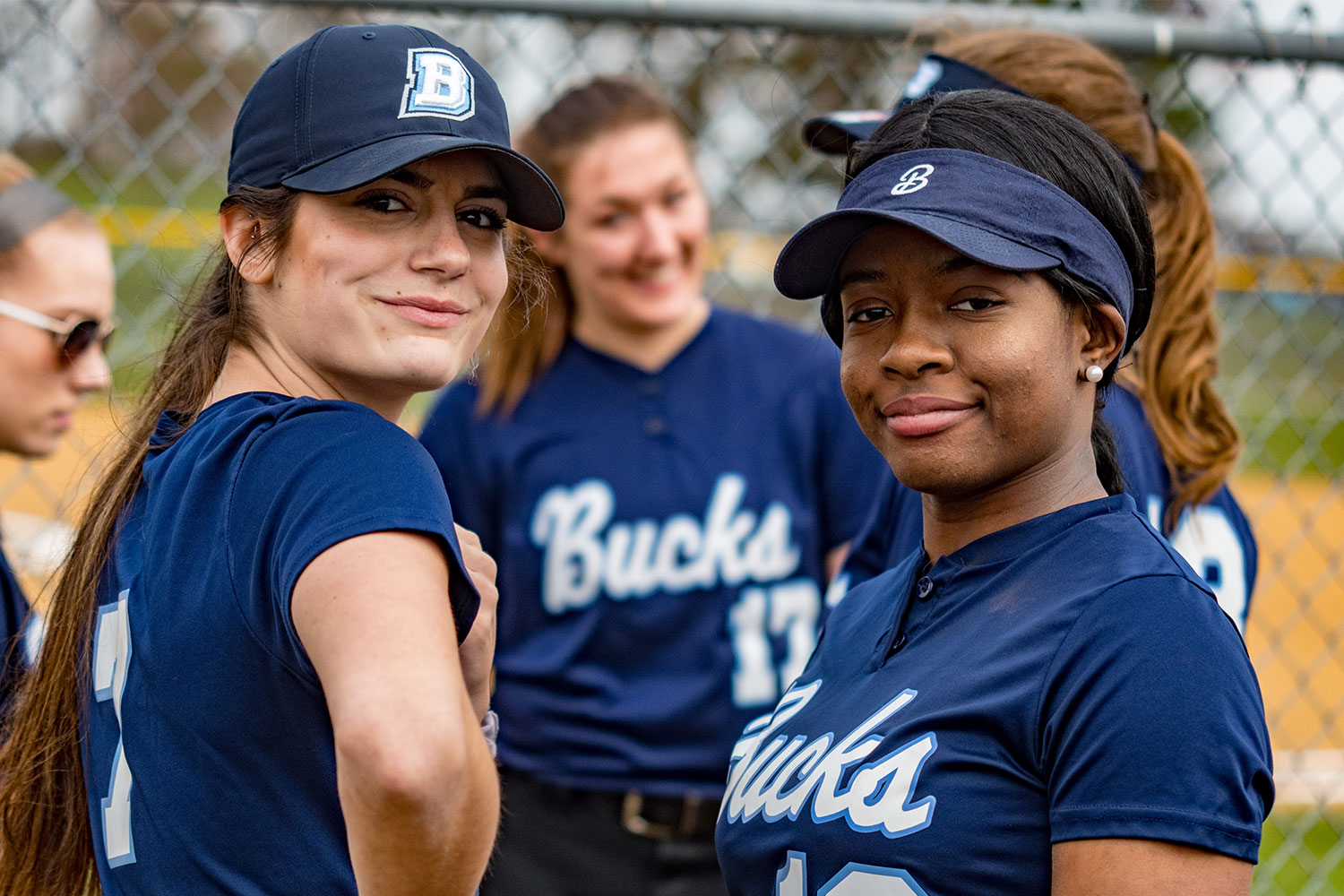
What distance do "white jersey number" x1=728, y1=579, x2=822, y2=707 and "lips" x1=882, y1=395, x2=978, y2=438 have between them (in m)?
1.28

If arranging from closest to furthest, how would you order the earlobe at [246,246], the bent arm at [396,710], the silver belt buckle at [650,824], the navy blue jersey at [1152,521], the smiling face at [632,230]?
the bent arm at [396,710]
the earlobe at [246,246]
the navy blue jersey at [1152,521]
the silver belt buckle at [650,824]
the smiling face at [632,230]

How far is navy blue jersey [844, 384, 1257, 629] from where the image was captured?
173cm

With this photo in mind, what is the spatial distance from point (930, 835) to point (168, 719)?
0.76 m

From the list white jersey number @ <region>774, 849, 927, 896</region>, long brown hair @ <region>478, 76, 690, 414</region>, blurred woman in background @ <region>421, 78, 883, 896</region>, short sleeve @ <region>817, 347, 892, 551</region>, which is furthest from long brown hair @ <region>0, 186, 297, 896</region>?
short sleeve @ <region>817, 347, 892, 551</region>

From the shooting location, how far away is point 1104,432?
5.02ft

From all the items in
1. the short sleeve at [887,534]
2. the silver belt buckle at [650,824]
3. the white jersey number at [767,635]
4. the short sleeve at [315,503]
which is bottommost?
Result: the silver belt buckle at [650,824]

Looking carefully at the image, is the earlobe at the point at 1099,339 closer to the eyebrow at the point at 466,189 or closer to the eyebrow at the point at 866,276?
the eyebrow at the point at 866,276

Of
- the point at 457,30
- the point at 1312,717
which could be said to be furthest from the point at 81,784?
the point at 1312,717

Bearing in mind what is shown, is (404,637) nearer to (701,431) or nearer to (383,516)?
(383,516)

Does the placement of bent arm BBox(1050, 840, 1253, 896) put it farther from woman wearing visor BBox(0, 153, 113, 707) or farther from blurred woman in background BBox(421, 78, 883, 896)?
woman wearing visor BBox(0, 153, 113, 707)

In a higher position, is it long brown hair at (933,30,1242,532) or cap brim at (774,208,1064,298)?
cap brim at (774,208,1064,298)

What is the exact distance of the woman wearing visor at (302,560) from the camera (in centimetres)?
106

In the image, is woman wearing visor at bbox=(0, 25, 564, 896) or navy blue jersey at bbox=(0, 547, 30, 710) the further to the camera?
navy blue jersey at bbox=(0, 547, 30, 710)

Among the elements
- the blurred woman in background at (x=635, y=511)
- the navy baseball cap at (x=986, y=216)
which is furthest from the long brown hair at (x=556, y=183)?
the navy baseball cap at (x=986, y=216)
